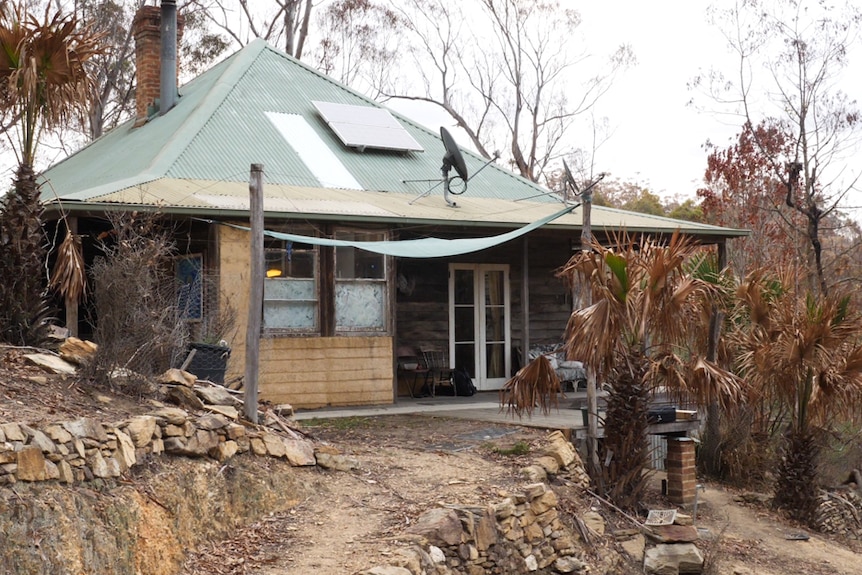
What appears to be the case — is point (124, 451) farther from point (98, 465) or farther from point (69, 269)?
point (69, 269)

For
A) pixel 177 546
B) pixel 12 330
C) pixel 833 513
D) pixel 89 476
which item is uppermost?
pixel 12 330

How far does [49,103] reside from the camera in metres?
9.52

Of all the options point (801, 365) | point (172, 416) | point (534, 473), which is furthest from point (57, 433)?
point (801, 365)

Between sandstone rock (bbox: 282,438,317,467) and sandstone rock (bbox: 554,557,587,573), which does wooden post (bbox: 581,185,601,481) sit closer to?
sandstone rock (bbox: 554,557,587,573)

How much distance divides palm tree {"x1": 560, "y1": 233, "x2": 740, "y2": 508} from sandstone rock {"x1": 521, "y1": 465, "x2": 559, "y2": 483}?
1221 mm

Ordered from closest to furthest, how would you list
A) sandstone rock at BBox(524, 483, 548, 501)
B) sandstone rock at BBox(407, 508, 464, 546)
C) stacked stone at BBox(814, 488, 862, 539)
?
sandstone rock at BBox(407, 508, 464, 546), sandstone rock at BBox(524, 483, 548, 501), stacked stone at BBox(814, 488, 862, 539)

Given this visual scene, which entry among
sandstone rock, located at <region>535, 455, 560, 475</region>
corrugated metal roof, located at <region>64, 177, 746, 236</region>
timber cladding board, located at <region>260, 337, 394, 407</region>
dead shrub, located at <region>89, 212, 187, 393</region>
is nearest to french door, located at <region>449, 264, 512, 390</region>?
corrugated metal roof, located at <region>64, 177, 746, 236</region>

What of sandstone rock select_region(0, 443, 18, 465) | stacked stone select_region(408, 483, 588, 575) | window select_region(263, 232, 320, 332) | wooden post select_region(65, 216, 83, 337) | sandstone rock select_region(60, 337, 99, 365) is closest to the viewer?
sandstone rock select_region(0, 443, 18, 465)

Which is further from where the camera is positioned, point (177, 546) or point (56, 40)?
point (56, 40)

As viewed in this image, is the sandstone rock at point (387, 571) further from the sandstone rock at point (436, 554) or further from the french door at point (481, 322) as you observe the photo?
the french door at point (481, 322)

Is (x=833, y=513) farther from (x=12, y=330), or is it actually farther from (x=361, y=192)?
(x=12, y=330)

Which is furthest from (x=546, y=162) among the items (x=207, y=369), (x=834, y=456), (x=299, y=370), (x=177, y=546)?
(x=177, y=546)

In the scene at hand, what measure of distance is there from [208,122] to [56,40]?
486 centimetres

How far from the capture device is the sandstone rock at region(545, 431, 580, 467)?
9688 millimetres
